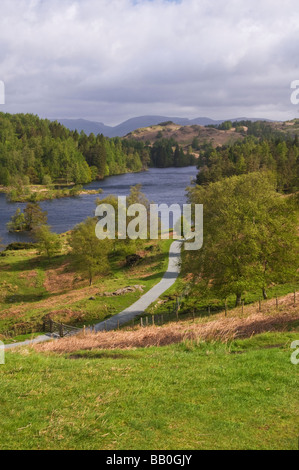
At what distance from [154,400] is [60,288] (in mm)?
42943

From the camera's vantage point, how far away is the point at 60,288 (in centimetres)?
5119

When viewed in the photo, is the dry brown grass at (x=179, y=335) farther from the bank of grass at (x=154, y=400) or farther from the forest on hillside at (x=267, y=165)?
the forest on hillside at (x=267, y=165)

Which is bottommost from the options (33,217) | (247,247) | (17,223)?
(17,223)

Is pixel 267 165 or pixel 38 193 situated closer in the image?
pixel 267 165

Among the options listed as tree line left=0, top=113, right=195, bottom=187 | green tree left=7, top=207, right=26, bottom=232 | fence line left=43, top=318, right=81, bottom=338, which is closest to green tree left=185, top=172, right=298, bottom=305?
fence line left=43, top=318, right=81, bottom=338

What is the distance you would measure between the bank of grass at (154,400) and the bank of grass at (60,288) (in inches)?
629

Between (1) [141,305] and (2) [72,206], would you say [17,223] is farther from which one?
(1) [141,305]

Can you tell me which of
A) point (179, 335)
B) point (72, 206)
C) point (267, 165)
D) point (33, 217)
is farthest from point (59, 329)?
point (72, 206)

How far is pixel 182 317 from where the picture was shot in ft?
96.7

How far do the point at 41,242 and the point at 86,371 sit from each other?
164ft

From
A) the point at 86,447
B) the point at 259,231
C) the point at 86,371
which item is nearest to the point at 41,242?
the point at 259,231

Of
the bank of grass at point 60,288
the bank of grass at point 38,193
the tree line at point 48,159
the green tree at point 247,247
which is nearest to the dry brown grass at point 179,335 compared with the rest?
the green tree at point 247,247

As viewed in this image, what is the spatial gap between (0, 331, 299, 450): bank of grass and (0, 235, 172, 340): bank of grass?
1597 centimetres

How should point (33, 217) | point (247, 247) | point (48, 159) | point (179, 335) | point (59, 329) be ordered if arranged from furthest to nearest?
point (48, 159), point (33, 217), point (247, 247), point (59, 329), point (179, 335)
